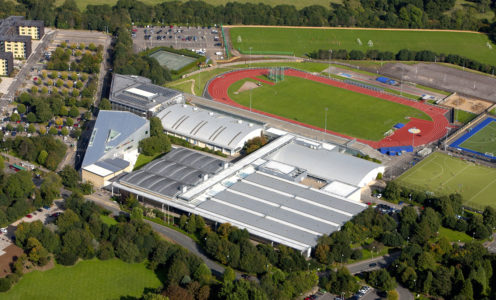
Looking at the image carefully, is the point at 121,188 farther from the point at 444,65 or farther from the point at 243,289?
the point at 444,65

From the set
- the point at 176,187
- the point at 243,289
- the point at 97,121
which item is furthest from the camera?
the point at 97,121

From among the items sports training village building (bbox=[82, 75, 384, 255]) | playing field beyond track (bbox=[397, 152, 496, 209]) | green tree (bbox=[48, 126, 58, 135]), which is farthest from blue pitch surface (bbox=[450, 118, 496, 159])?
green tree (bbox=[48, 126, 58, 135])

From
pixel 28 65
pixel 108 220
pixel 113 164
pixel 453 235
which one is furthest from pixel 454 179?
pixel 28 65

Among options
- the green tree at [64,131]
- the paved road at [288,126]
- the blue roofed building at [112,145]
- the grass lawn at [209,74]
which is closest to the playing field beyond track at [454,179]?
the paved road at [288,126]

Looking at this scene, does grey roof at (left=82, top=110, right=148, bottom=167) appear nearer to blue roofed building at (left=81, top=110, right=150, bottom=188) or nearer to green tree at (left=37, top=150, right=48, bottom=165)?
blue roofed building at (left=81, top=110, right=150, bottom=188)

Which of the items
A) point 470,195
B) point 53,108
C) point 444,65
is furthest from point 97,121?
point 444,65

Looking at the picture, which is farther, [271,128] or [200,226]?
[271,128]

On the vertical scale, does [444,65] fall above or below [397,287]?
above
